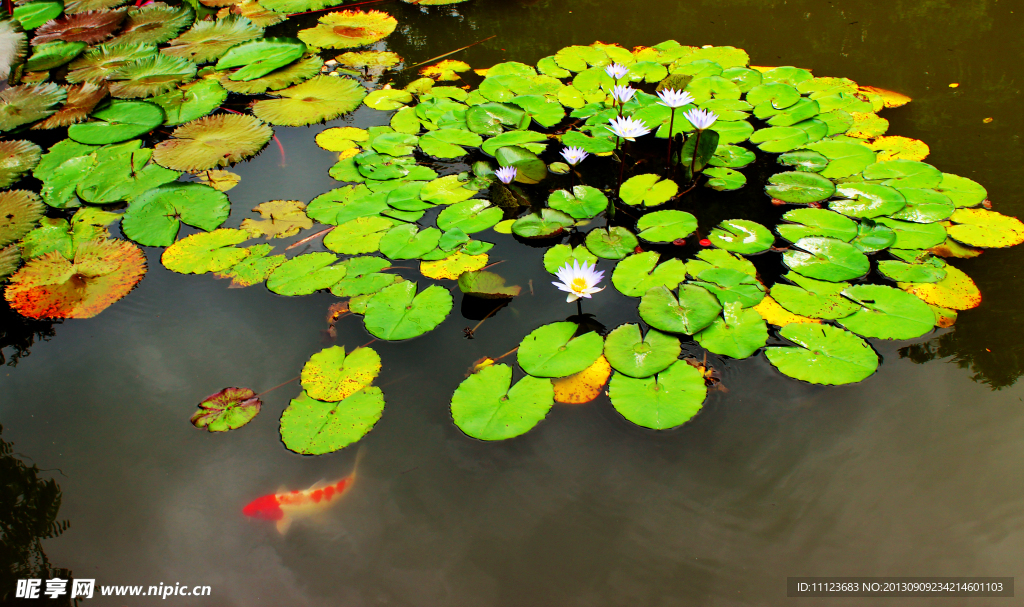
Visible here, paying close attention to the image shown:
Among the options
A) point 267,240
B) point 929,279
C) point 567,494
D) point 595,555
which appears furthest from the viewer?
point 267,240

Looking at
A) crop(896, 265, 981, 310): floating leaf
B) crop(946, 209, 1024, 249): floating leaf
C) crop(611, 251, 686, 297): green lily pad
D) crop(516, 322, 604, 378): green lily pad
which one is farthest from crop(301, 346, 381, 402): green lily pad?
crop(946, 209, 1024, 249): floating leaf

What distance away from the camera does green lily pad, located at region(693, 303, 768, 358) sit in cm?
212

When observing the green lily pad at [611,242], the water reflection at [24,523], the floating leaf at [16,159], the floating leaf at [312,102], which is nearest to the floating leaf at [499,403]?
the green lily pad at [611,242]

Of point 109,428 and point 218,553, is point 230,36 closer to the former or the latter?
point 109,428

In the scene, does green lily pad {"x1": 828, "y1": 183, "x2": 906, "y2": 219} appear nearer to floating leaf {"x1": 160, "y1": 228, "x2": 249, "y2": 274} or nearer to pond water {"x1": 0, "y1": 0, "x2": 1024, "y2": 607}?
pond water {"x1": 0, "y1": 0, "x2": 1024, "y2": 607}

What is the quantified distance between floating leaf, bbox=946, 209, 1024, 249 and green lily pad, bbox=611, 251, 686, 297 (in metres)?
1.34

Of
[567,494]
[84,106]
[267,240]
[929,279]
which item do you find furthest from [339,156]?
[929,279]

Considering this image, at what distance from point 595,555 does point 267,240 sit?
220cm

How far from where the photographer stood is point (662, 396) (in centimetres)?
199

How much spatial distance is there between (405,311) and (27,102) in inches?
135

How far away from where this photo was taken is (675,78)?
3.48 metres

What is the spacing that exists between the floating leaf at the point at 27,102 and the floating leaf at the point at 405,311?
3.09 meters

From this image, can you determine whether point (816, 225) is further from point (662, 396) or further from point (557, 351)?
point (557, 351)

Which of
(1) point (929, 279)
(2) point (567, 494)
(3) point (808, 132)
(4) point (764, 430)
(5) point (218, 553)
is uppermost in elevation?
(3) point (808, 132)
